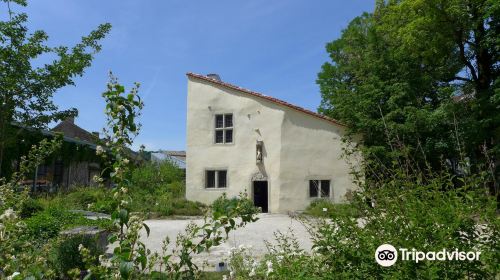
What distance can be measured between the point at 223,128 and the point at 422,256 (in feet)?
56.4

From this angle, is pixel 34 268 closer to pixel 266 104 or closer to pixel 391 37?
pixel 266 104

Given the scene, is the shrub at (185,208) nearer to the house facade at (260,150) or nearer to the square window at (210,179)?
the house facade at (260,150)

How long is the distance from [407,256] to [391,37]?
17609 millimetres

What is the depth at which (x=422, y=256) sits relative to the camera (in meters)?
2.72

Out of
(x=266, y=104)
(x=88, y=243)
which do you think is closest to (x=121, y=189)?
(x=88, y=243)

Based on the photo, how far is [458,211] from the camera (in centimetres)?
278

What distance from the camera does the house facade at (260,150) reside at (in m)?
18.5

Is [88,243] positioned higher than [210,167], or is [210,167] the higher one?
[210,167]

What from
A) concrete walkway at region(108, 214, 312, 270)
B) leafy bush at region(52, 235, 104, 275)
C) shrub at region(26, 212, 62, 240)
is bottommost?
concrete walkway at region(108, 214, 312, 270)

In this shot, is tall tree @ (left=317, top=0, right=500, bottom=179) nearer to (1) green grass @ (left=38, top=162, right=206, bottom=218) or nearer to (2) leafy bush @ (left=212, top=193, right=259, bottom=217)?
(1) green grass @ (left=38, top=162, right=206, bottom=218)

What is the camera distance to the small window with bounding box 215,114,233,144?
64.4ft

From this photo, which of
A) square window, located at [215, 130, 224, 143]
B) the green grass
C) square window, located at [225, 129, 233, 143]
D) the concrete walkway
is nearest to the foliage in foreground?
the green grass

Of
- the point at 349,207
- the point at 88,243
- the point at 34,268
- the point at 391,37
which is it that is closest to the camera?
the point at 34,268

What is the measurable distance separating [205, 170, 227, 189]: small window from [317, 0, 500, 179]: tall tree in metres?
6.78
